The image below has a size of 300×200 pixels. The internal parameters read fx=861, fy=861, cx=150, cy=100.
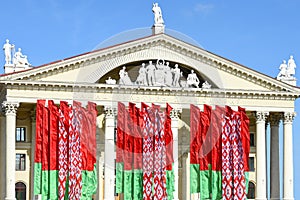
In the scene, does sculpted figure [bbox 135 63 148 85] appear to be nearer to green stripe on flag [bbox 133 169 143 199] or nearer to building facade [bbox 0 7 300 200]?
building facade [bbox 0 7 300 200]

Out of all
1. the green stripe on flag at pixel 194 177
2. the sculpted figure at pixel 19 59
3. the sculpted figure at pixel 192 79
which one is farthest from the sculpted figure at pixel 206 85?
the sculpted figure at pixel 19 59

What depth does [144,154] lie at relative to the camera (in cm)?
5612

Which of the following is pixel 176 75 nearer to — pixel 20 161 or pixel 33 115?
pixel 33 115

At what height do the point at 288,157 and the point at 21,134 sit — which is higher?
the point at 21,134

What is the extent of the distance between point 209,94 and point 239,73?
2653 mm

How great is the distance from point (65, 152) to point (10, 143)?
12.2 ft

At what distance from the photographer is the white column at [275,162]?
2445 inches

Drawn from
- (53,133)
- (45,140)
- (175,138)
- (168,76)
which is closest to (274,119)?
(175,138)

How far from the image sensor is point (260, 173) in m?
60.1

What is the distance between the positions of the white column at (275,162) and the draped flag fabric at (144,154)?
364 inches

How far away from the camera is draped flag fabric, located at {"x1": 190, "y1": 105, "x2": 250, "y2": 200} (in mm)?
57312

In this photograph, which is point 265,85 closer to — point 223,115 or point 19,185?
point 223,115

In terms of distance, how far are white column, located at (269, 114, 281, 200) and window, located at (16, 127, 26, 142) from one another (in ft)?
58.6

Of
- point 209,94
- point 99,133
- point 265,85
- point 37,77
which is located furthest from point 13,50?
point 265,85
